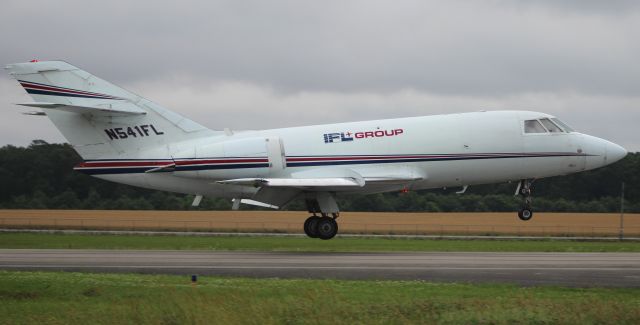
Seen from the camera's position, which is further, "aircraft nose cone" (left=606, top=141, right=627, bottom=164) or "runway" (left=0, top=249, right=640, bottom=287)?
"aircraft nose cone" (left=606, top=141, right=627, bottom=164)

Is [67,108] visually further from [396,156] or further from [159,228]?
[159,228]

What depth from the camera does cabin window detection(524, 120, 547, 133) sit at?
35844 mm

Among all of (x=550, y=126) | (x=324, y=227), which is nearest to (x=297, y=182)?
(x=324, y=227)

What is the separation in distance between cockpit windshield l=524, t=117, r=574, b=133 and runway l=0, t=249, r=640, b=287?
6.61 m

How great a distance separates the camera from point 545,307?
17.5m

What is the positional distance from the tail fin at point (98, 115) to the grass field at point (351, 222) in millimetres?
22267

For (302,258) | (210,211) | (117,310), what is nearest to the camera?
(117,310)

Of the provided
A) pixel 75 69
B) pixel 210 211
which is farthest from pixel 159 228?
pixel 75 69

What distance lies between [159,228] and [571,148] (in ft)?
104

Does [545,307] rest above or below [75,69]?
below

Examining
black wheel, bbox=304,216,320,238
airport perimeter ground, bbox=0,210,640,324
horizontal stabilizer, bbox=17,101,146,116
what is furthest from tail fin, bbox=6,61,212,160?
→ airport perimeter ground, bbox=0,210,640,324

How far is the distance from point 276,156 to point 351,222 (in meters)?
28.9

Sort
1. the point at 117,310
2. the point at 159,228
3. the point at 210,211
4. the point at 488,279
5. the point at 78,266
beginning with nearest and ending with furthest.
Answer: the point at 117,310, the point at 488,279, the point at 78,266, the point at 159,228, the point at 210,211

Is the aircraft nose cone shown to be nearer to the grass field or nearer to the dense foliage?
the grass field
